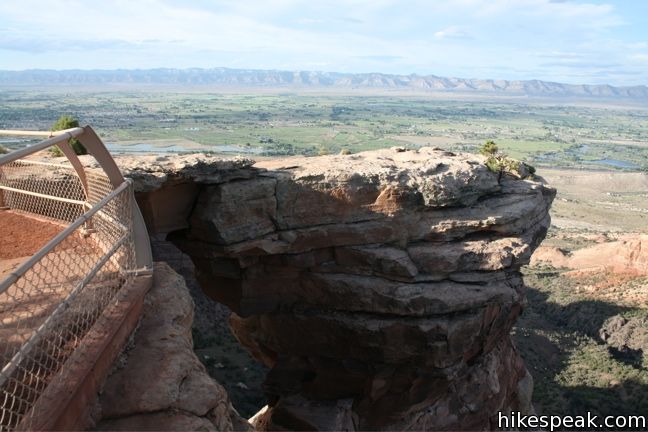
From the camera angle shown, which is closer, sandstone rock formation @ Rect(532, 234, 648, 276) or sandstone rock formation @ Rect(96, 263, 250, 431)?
sandstone rock formation @ Rect(96, 263, 250, 431)

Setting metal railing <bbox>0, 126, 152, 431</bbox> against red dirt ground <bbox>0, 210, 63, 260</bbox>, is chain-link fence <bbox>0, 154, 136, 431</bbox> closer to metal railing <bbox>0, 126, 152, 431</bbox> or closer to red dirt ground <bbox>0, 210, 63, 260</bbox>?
metal railing <bbox>0, 126, 152, 431</bbox>

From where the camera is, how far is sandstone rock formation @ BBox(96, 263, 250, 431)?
7.20 m

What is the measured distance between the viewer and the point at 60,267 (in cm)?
952

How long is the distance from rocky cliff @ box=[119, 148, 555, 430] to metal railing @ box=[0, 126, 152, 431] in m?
3.61

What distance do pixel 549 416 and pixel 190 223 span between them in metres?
20.3

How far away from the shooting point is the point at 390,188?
17.1 meters

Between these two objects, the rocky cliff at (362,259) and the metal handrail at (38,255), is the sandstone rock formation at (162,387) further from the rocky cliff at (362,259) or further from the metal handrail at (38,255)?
the rocky cliff at (362,259)

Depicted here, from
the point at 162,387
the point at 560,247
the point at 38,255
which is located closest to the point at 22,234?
the point at 162,387

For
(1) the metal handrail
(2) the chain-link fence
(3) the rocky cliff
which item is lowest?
(3) the rocky cliff

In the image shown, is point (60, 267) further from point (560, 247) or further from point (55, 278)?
point (560, 247)

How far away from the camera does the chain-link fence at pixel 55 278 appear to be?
19.3 ft

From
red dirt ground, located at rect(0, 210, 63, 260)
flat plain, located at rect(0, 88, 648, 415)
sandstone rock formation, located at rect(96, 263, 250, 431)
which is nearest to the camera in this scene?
sandstone rock formation, located at rect(96, 263, 250, 431)

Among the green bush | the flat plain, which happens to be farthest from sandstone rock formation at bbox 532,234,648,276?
the green bush

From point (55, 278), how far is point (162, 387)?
204cm
